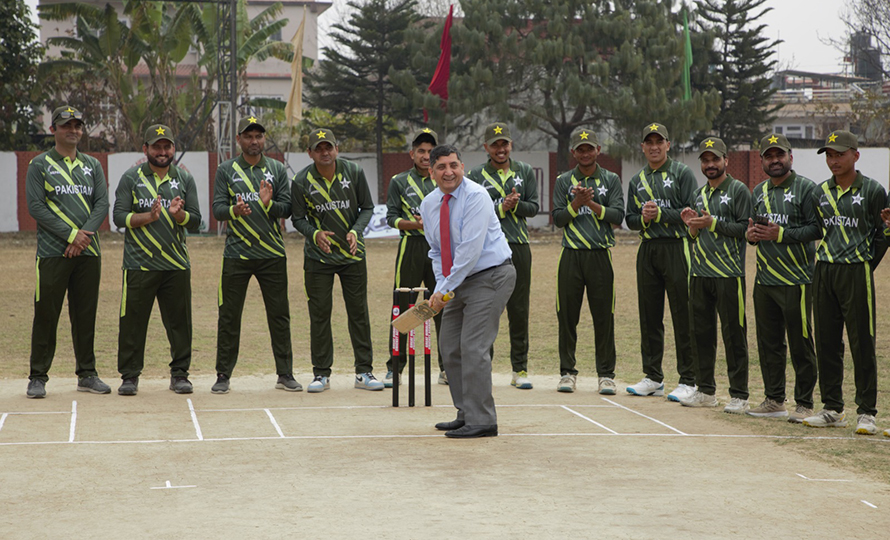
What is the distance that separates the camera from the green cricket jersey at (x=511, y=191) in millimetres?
8727

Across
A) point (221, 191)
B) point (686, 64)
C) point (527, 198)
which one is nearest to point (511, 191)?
point (527, 198)

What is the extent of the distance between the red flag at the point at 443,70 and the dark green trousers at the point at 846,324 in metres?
25.1

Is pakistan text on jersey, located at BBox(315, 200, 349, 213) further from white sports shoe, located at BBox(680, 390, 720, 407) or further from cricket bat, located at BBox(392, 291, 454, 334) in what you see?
white sports shoe, located at BBox(680, 390, 720, 407)

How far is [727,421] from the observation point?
7.44m

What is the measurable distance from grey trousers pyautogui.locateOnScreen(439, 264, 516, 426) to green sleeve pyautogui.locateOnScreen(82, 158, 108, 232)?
3.36 metres

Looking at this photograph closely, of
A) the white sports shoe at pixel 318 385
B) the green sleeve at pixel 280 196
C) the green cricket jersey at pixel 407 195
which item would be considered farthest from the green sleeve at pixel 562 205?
the white sports shoe at pixel 318 385

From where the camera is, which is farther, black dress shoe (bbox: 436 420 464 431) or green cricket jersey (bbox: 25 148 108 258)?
green cricket jersey (bbox: 25 148 108 258)

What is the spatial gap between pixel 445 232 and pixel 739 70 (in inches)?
1267

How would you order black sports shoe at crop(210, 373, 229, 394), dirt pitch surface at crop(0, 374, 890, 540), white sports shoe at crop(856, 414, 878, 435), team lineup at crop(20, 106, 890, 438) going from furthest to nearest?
black sports shoe at crop(210, 373, 229, 394) → team lineup at crop(20, 106, 890, 438) → white sports shoe at crop(856, 414, 878, 435) → dirt pitch surface at crop(0, 374, 890, 540)

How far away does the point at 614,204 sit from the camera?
867 cm

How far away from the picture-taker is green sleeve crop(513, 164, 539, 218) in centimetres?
870

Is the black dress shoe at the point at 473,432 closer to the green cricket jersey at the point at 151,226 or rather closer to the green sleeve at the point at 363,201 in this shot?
the green sleeve at the point at 363,201

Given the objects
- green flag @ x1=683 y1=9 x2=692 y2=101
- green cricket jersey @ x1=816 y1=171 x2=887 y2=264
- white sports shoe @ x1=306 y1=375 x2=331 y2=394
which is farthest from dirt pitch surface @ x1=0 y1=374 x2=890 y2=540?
green flag @ x1=683 y1=9 x2=692 y2=101

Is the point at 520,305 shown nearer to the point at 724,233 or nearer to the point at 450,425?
the point at 724,233
